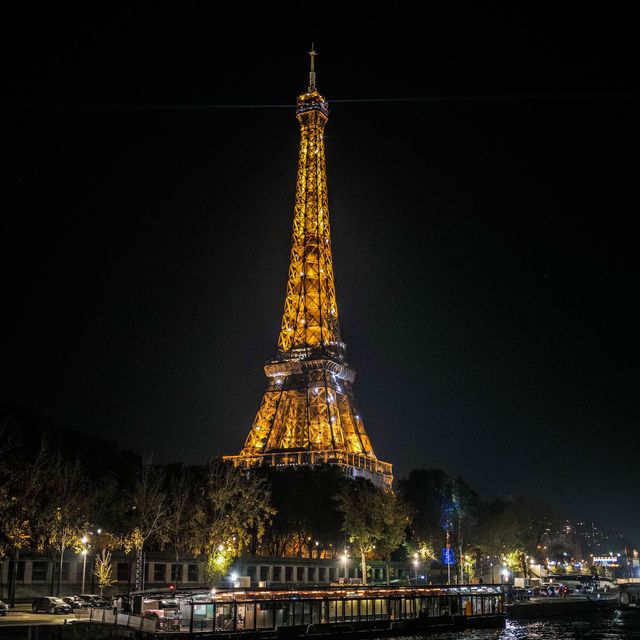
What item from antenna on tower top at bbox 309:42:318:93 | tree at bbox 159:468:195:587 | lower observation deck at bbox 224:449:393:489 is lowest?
tree at bbox 159:468:195:587

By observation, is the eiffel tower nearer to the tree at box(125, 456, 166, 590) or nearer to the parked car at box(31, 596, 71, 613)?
the tree at box(125, 456, 166, 590)

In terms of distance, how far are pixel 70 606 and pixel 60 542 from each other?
9.50 metres

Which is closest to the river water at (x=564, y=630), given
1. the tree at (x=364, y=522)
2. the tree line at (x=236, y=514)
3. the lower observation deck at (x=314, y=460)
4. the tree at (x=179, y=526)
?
the tree at (x=364, y=522)

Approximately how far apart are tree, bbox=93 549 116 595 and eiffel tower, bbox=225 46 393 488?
1876 inches

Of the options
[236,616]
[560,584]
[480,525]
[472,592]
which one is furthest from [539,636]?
[480,525]

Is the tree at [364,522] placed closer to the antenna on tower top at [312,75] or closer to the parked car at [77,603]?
the parked car at [77,603]

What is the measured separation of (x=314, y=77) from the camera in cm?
15225

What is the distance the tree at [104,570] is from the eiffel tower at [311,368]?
47.6 metres

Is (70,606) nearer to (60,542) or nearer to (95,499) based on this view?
(60,542)

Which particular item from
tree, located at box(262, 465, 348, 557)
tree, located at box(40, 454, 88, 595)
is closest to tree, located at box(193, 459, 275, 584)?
tree, located at box(40, 454, 88, 595)

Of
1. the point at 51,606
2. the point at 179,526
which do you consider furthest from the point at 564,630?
the point at 51,606

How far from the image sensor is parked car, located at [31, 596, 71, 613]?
173 feet

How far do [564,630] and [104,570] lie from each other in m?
34.2

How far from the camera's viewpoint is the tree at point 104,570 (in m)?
64.1
